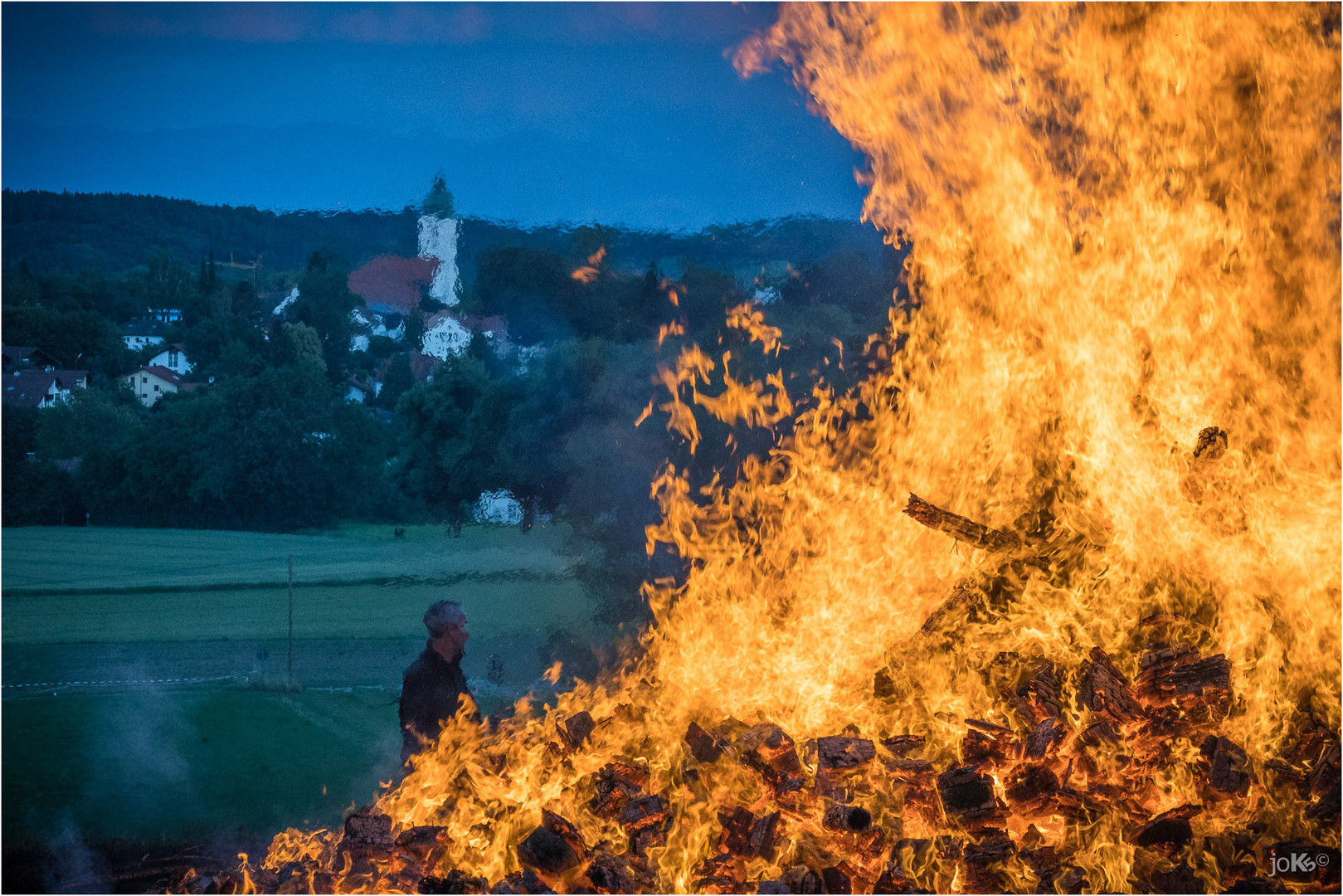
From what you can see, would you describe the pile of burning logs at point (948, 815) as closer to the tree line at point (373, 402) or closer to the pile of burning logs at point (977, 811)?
the pile of burning logs at point (977, 811)

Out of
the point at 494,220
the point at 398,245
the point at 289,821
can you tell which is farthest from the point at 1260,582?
the point at 289,821

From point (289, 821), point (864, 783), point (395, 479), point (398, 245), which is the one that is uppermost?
point (398, 245)

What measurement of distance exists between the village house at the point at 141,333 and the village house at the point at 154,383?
136mm

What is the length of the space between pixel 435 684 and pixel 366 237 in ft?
9.23

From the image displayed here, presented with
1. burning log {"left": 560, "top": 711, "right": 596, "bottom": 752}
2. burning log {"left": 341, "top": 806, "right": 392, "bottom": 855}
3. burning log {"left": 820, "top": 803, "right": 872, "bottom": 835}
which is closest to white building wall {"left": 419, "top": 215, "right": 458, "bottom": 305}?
burning log {"left": 560, "top": 711, "right": 596, "bottom": 752}

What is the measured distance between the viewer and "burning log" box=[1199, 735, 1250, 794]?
2211 millimetres

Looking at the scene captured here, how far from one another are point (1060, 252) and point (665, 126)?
2.79 m

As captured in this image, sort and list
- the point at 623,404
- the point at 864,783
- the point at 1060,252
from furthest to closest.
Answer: the point at 623,404
the point at 1060,252
the point at 864,783

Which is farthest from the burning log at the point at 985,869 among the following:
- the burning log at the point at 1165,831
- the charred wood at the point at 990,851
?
the burning log at the point at 1165,831

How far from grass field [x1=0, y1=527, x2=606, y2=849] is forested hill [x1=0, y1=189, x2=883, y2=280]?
1662 millimetres

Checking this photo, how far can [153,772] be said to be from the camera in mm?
4688

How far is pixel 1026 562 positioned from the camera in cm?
293

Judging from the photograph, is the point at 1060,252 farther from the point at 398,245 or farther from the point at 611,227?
the point at 398,245

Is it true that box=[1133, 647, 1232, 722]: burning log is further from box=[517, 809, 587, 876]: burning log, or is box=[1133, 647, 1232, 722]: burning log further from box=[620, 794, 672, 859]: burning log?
box=[517, 809, 587, 876]: burning log
